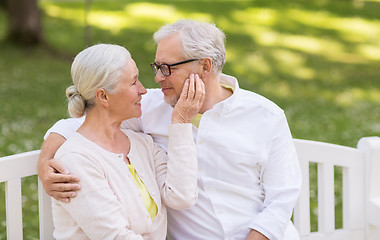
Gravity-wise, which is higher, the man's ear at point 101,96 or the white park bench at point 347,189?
the man's ear at point 101,96

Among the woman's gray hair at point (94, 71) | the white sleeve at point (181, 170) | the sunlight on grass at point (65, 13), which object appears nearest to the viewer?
the woman's gray hair at point (94, 71)

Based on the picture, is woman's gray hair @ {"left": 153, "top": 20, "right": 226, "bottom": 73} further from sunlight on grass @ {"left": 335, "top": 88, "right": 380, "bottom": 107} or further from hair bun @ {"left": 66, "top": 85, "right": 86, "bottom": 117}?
sunlight on grass @ {"left": 335, "top": 88, "right": 380, "bottom": 107}

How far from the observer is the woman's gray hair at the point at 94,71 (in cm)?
287

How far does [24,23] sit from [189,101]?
11.7 m

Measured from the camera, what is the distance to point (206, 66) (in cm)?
326

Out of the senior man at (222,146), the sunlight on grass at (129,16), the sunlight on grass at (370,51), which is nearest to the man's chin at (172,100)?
Answer: the senior man at (222,146)

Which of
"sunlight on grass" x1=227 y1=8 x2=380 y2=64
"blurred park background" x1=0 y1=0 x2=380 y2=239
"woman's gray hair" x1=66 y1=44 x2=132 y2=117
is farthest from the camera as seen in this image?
"sunlight on grass" x1=227 y1=8 x2=380 y2=64

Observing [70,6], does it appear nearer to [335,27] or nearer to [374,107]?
[335,27]

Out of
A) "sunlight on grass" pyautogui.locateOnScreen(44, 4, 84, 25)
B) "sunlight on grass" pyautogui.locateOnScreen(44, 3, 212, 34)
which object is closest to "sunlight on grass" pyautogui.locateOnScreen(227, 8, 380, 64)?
"sunlight on grass" pyautogui.locateOnScreen(44, 3, 212, 34)

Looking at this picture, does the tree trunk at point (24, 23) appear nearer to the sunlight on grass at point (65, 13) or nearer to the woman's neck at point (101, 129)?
the sunlight on grass at point (65, 13)

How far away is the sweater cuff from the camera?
3.02m

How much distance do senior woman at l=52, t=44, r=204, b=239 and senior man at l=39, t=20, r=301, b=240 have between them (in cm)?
17

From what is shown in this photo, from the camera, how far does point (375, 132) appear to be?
9.46 m

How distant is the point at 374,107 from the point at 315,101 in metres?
1.04
